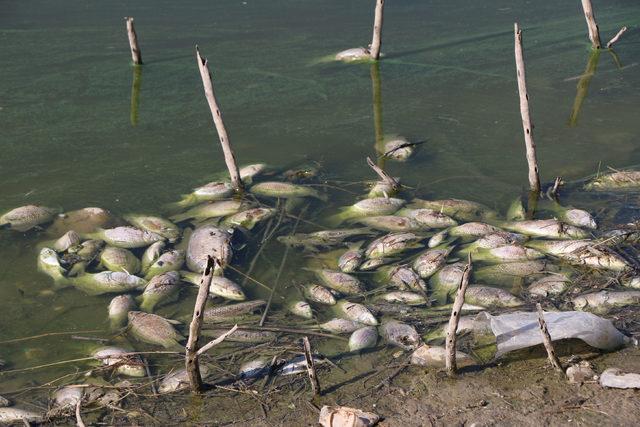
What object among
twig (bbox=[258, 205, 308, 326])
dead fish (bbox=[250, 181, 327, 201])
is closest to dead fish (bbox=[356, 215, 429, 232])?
twig (bbox=[258, 205, 308, 326])

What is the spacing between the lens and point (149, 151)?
28.1ft

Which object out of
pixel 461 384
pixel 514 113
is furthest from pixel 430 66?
pixel 461 384

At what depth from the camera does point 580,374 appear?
14.6ft

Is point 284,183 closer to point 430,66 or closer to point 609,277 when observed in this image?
point 609,277

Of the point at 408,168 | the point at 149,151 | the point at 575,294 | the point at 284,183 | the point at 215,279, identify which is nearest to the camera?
the point at 575,294

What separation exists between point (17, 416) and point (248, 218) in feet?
9.42

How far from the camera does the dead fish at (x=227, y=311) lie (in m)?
5.45

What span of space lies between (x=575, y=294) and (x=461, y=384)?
4.80 feet

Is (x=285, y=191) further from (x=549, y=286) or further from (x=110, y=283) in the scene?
(x=549, y=286)

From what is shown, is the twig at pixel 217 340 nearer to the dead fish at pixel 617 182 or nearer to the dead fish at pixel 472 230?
the dead fish at pixel 472 230

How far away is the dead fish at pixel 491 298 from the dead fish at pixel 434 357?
73 cm

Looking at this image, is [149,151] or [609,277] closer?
[609,277]

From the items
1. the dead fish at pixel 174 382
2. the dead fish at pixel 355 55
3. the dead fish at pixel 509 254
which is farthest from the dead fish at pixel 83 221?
the dead fish at pixel 355 55

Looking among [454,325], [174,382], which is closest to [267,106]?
[174,382]
